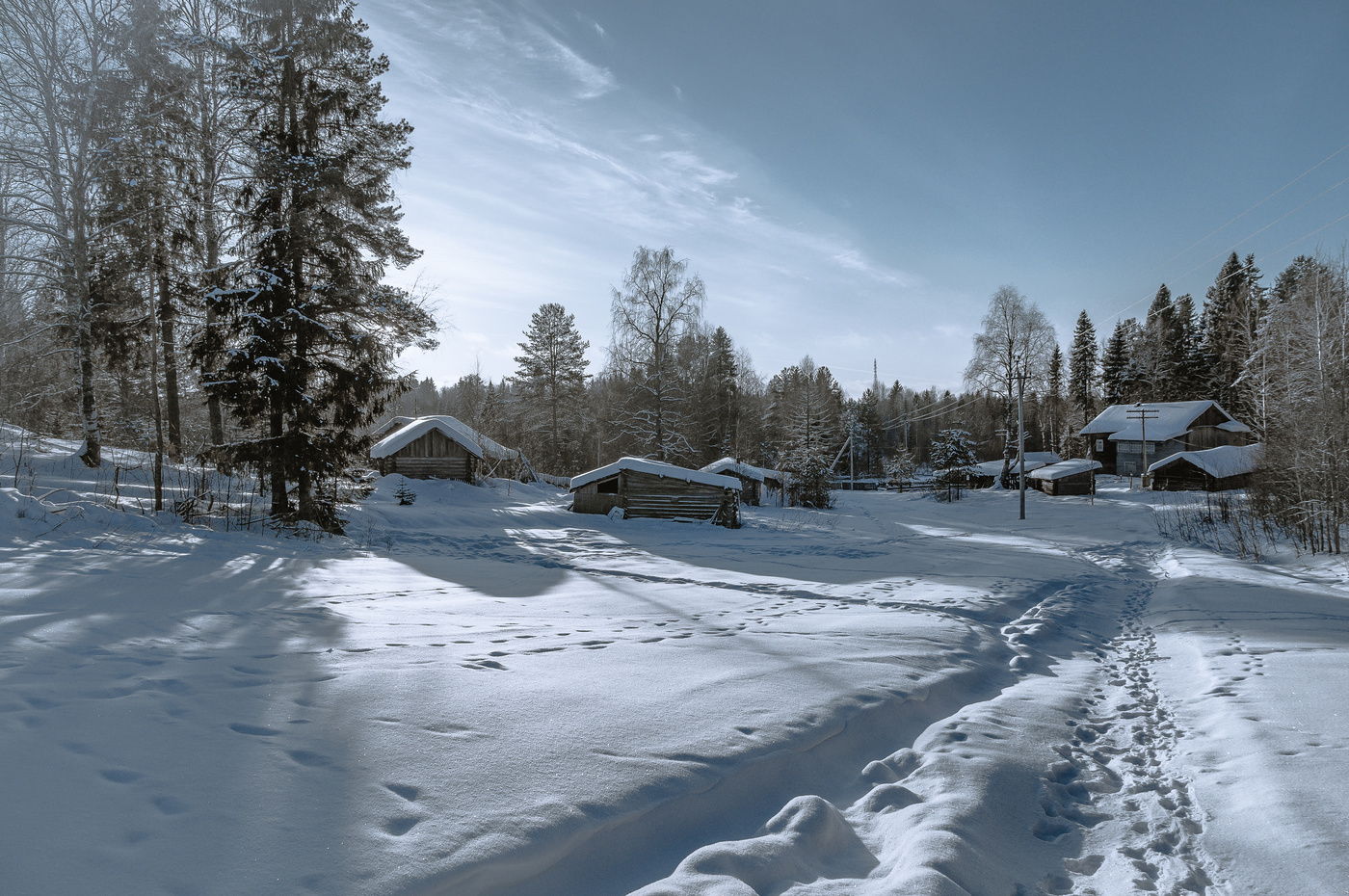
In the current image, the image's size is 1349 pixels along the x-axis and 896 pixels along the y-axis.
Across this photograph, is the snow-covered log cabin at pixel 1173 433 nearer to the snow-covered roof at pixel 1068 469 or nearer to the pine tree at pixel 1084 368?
the snow-covered roof at pixel 1068 469

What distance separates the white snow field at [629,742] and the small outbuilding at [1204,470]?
3424 centimetres

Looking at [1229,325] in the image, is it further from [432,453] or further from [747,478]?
[432,453]

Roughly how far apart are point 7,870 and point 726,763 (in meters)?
2.87

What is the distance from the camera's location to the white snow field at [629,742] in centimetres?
255

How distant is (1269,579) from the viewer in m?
12.0

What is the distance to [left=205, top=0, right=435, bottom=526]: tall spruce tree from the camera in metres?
13.9

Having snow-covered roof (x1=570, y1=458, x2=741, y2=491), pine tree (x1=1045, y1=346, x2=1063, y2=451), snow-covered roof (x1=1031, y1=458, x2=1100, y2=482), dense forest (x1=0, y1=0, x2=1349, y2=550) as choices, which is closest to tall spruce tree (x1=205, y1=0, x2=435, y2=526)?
dense forest (x1=0, y1=0, x2=1349, y2=550)

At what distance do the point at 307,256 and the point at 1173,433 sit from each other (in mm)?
52499

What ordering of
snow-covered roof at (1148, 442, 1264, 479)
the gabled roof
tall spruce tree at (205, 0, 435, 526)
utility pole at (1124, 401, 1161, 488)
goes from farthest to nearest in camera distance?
1. the gabled roof
2. utility pole at (1124, 401, 1161, 488)
3. snow-covered roof at (1148, 442, 1264, 479)
4. tall spruce tree at (205, 0, 435, 526)

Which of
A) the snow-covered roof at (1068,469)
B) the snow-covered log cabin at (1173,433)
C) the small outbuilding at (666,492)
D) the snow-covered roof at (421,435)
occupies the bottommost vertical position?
the small outbuilding at (666,492)

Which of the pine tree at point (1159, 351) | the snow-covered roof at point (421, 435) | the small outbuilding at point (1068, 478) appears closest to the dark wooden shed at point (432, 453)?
the snow-covered roof at point (421, 435)

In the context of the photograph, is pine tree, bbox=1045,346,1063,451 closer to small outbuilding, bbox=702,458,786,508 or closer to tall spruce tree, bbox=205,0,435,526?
small outbuilding, bbox=702,458,786,508

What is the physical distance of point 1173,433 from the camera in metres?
44.7

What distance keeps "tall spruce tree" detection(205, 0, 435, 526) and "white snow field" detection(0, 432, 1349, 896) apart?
18.1 feet
